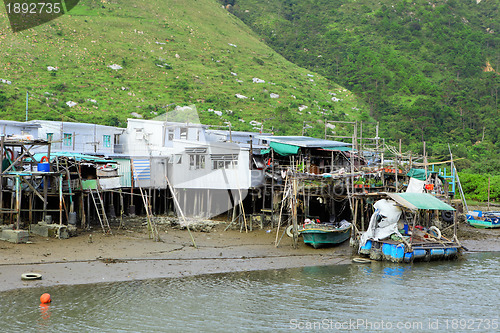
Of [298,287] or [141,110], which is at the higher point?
[141,110]

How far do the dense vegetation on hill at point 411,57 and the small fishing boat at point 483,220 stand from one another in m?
22.3

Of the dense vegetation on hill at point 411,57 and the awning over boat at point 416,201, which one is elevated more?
the dense vegetation on hill at point 411,57

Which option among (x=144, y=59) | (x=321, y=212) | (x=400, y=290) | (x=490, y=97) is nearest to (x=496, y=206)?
(x=321, y=212)

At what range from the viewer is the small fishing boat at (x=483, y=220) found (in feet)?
116

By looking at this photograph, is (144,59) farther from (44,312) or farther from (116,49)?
(44,312)

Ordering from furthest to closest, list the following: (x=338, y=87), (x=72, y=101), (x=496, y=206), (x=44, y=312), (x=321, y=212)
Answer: (x=338, y=87) < (x=72, y=101) < (x=496, y=206) < (x=321, y=212) < (x=44, y=312)

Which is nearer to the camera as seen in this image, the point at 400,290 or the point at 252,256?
the point at 400,290

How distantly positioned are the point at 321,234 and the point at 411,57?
9329cm

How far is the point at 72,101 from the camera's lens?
64062 mm

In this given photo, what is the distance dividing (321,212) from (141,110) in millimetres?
39402

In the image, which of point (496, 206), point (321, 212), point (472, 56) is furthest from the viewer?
point (472, 56)

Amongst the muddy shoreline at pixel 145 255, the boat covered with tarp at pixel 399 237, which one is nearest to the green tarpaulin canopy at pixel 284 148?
the muddy shoreline at pixel 145 255

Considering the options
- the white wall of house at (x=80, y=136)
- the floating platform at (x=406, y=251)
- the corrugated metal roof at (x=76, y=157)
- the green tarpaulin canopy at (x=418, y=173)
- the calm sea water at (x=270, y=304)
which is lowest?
the calm sea water at (x=270, y=304)

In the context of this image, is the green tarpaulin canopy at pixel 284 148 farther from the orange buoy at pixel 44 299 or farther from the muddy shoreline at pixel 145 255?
the orange buoy at pixel 44 299
